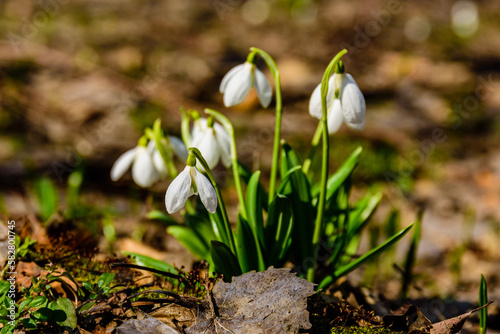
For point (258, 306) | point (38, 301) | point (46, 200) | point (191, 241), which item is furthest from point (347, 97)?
point (46, 200)

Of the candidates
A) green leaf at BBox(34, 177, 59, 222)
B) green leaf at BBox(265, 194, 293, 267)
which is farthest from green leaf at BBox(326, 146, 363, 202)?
green leaf at BBox(34, 177, 59, 222)

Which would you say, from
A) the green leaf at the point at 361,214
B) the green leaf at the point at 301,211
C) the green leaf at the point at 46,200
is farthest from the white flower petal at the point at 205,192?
the green leaf at the point at 46,200

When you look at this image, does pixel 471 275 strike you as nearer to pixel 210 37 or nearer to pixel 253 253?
pixel 253 253

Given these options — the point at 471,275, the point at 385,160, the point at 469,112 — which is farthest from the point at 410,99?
the point at 471,275

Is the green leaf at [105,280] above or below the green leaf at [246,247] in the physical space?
above

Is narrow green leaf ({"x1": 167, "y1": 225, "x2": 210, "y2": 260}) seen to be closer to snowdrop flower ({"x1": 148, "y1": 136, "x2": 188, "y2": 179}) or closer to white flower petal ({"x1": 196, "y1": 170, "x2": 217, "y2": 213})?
snowdrop flower ({"x1": 148, "y1": 136, "x2": 188, "y2": 179})

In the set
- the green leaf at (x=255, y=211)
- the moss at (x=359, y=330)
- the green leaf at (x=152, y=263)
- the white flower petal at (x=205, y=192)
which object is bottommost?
the moss at (x=359, y=330)

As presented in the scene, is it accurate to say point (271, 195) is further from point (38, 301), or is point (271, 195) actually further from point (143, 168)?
point (38, 301)

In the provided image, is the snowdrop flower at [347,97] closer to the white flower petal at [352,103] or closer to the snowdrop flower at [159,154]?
the white flower petal at [352,103]
